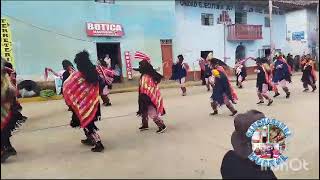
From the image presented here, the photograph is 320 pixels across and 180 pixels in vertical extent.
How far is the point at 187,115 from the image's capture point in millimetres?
7816

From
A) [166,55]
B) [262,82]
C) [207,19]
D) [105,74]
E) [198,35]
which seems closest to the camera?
[105,74]

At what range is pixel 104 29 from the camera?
14.8m

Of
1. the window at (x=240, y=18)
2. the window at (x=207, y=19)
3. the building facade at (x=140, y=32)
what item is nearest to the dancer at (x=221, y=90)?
the building facade at (x=140, y=32)

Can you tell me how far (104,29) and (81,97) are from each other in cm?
1021

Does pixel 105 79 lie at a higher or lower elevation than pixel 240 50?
lower

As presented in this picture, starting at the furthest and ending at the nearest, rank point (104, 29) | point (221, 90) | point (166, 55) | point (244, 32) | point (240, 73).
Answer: point (244, 32), point (166, 55), point (104, 29), point (240, 73), point (221, 90)

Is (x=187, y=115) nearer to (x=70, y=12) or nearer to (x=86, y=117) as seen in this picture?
(x=86, y=117)

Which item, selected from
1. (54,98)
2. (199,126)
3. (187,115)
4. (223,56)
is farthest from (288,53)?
(54,98)

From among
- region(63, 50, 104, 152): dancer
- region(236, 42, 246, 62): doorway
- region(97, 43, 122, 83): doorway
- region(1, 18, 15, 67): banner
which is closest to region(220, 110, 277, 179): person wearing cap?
region(63, 50, 104, 152): dancer

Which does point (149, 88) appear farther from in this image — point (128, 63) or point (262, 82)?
point (128, 63)

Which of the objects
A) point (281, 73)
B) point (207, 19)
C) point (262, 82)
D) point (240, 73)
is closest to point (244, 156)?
point (262, 82)

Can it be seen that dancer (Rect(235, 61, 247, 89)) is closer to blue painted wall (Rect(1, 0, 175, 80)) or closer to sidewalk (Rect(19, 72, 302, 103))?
sidewalk (Rect(19, 72, 302, 103))

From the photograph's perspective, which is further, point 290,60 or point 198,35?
point 198,35

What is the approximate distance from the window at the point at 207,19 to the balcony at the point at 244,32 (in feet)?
2.78
